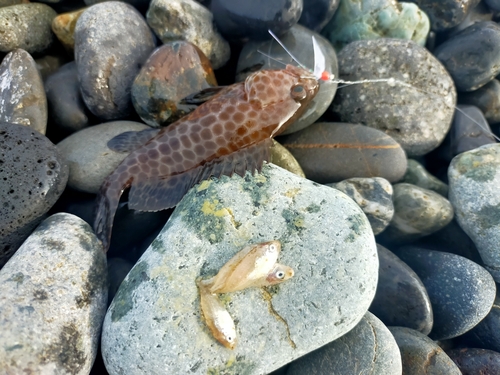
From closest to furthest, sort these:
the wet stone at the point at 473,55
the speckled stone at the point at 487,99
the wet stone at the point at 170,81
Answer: the wet stone at the point at 170,81, the wet stone at the point at 473,55, the speckled stone at the point at 487,99

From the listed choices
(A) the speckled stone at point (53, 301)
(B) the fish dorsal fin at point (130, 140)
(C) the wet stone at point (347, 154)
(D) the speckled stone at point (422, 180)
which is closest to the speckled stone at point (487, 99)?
(D) the speckled stone at point (422, 180)

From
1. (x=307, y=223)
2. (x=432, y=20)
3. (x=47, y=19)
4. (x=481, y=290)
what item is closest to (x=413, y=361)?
(x=481, y=290)

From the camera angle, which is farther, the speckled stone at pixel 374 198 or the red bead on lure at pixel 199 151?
the speckled stone at pixel 374 198

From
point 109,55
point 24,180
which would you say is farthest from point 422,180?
point 24,180

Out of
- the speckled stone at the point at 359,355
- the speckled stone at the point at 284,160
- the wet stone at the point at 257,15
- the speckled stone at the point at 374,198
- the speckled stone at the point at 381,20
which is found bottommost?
the speckled stone at the point at 359,355

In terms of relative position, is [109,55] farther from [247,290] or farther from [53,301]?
[247,290]

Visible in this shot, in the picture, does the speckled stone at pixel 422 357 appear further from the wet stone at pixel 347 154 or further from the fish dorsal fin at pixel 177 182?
A: the fish dorsal fin at pixel 177 182
